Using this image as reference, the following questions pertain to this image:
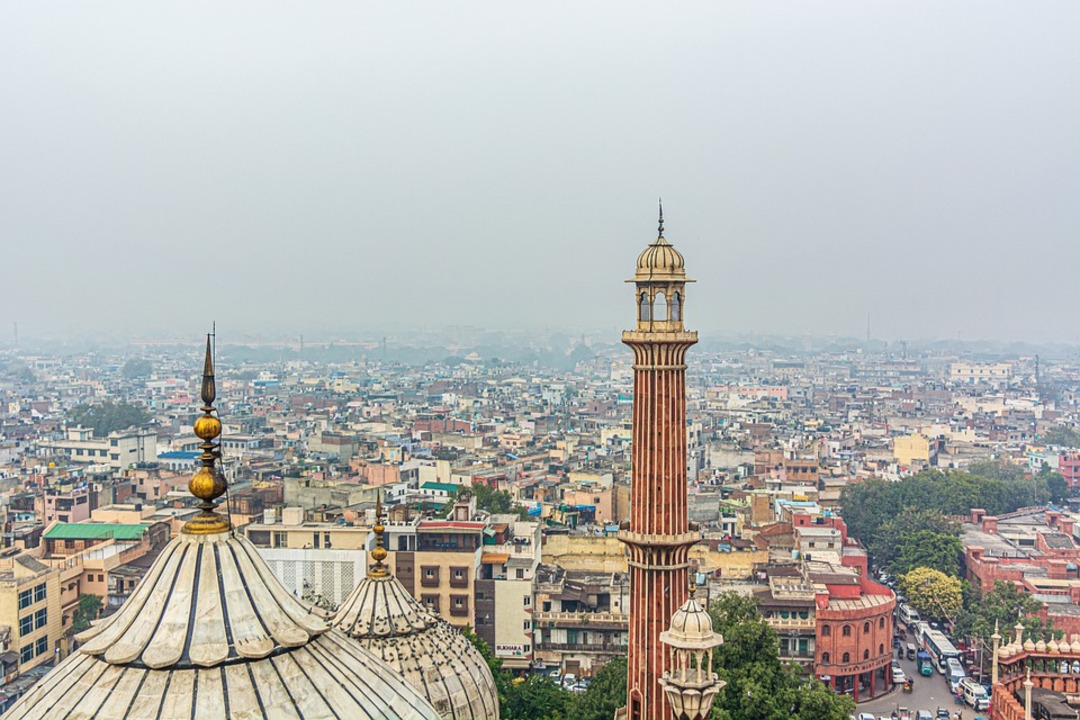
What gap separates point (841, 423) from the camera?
230 feet

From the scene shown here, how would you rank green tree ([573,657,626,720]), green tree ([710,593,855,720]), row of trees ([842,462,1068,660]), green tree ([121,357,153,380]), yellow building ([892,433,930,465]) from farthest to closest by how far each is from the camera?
green tree ([121,357,153,380]) < yellow building ([892,433,930,465]) < row of trees ([842,462,1068,660]) < green tree ([573,657,626,720]) < green tree ([710,593,855,720])

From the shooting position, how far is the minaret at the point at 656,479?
1238 cm

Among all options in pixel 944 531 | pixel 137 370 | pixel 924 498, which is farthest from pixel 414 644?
pixel 137 370

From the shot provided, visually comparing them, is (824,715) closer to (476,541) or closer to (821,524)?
(476,541)

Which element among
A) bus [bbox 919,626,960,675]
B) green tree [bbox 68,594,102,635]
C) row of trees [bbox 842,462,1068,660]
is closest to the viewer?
green tree [bbox 68,594,102,635]

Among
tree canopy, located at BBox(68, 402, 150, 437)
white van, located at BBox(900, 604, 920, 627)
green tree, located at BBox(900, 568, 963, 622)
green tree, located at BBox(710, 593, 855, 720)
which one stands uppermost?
tree canopy, located at BBox(68, 402, 150, 437)

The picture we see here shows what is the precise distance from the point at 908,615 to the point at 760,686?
1349cm

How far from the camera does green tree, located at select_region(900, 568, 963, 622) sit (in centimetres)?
2516

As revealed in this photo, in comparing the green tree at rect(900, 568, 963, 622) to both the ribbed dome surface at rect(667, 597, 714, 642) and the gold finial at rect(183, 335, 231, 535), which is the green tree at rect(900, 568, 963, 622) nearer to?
the ribbed dome surface at rect(667, 597, 714, 642)

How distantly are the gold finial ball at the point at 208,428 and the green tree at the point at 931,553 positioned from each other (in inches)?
994

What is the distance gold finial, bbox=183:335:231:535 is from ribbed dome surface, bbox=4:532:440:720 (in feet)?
0.15

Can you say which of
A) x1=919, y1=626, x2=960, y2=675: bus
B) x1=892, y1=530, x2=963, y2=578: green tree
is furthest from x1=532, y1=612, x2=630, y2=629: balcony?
x1=892, y1=530, x2=963, y2=578: green tree

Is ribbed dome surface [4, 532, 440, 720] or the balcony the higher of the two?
ribbed dome surface [4, 532, 440, 720]

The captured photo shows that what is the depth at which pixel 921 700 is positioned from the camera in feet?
68.5
